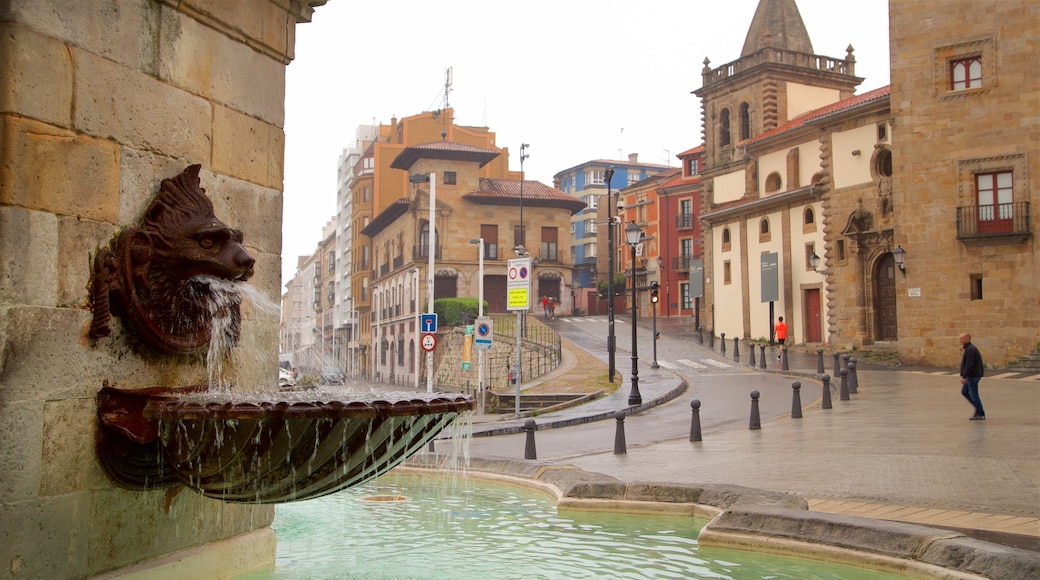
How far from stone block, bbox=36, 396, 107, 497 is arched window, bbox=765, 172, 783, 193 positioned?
4838 cm

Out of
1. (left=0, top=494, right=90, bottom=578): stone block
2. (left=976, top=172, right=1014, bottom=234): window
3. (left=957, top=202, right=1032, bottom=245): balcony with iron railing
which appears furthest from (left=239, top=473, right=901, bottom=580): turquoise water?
(left=976, top=172, right=1014, bottom=234): window

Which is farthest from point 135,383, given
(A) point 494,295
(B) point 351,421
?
(A) point 494,295

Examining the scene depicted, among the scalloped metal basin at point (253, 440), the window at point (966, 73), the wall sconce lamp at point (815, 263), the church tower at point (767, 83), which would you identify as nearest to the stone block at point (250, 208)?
the scalloped metal basin at point (253, 440)

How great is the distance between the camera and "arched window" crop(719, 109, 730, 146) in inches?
2247

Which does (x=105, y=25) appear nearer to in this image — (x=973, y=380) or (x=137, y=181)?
(x=137, y=181)

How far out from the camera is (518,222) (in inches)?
2494

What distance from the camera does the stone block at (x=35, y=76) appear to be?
3.71 m

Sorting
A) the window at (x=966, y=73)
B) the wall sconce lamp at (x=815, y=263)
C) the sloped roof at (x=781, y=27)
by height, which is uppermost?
the sloped roof at (x=781, y=27)

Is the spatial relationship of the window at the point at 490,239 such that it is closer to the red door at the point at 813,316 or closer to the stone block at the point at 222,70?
the red door at the point at 813,316

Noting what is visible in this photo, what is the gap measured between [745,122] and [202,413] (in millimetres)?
54928

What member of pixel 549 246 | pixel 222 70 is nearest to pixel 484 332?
pixel 222 70

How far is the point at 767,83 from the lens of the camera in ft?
175

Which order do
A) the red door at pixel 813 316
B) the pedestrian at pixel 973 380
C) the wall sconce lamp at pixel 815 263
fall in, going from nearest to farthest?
the pedestrian at pixel 973 380, the wall sconce lamp at pixel 815 263, the red door at pixel 813 316

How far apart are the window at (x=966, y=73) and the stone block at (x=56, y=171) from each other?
117ft
